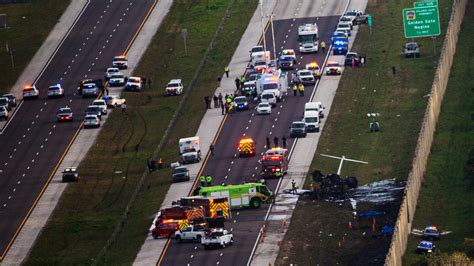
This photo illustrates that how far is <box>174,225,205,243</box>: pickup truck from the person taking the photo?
169250 mm

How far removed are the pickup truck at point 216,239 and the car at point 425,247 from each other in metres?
17.6

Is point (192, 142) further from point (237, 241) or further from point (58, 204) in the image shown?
point (237, 241)

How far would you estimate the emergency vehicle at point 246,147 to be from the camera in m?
197

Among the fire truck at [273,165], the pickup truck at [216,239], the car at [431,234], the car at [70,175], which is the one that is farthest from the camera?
the car at [70,175]

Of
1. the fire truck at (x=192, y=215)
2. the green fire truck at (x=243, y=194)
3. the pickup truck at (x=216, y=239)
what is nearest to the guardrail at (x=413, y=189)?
the green fire truck at (x=243, y=194)

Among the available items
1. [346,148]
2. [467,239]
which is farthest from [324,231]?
[346,148]

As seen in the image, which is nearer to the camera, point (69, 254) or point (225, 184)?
point (69, 254)

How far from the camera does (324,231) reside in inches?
6688

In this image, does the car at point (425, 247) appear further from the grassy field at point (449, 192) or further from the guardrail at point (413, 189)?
A: the guardrail at point (413, 189)

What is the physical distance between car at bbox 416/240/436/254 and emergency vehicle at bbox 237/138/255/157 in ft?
135

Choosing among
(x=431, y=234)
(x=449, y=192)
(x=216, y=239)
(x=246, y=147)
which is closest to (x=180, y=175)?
(x=246, y=147)

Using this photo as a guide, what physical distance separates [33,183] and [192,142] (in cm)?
1681

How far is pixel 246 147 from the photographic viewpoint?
197375mm

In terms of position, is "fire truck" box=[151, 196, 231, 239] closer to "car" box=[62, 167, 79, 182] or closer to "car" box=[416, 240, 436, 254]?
"car" box=[416, 240, 436, 254]
